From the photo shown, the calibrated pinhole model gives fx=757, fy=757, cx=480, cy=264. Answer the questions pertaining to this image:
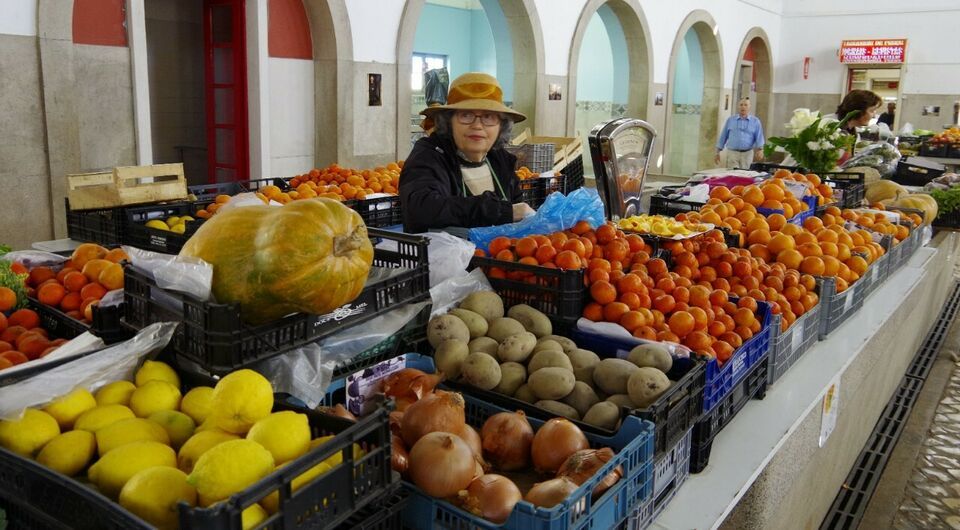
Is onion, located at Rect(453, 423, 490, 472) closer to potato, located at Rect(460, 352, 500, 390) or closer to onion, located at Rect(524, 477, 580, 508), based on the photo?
onion, located at Rect(524, 477, 580, 508)

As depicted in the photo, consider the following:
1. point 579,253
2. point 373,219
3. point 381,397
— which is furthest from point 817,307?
point 373,219

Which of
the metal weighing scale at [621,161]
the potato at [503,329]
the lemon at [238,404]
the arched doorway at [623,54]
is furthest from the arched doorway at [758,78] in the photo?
the lemon at [238,404]

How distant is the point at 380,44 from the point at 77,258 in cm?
576

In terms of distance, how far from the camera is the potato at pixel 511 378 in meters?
1.86

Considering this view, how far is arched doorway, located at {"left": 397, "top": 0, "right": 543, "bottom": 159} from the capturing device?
7977 mm

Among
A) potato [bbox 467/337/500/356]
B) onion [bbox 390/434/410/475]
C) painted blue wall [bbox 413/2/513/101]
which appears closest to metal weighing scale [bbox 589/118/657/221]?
potato [bbox 467/337/500/356]

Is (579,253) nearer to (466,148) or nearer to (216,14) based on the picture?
(466,148)

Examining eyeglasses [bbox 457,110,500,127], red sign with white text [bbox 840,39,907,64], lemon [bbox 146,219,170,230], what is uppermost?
red sign with white text [bbox 840,39,907,64]

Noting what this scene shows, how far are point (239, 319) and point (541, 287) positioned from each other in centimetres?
103

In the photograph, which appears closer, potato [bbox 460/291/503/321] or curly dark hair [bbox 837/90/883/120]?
potato [bbox 460/291/503/321]

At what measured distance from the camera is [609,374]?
1853mm

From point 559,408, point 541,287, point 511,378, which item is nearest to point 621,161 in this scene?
point 541,287

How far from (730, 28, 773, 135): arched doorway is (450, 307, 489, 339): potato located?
16.9 meters

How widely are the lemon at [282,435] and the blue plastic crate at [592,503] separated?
0.26 metres
